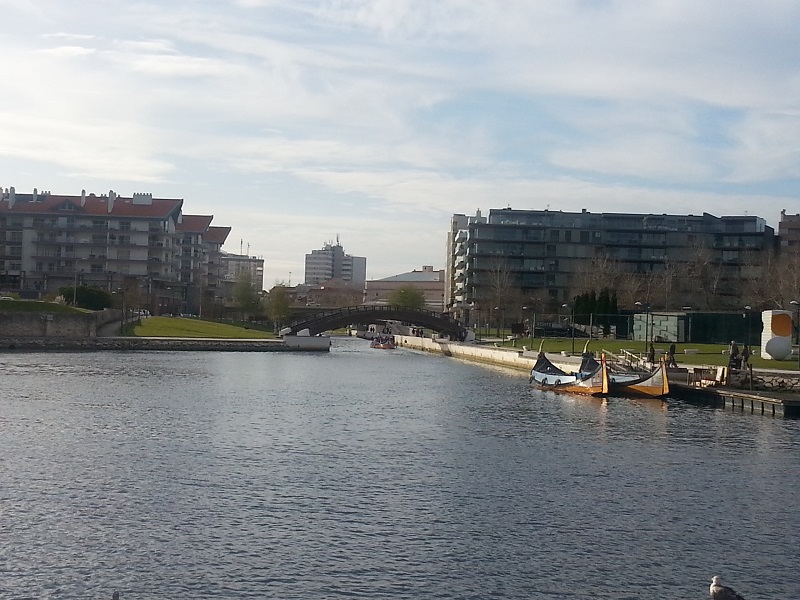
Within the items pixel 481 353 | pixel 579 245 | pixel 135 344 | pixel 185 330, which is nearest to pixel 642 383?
pixel 481 353

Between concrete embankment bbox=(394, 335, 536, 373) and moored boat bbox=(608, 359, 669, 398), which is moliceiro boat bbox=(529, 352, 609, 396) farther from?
concrete embankment bbox=(394, 335, 536, 373)

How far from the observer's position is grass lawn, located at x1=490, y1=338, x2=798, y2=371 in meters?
65.4

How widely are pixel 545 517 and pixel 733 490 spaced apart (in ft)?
23.7

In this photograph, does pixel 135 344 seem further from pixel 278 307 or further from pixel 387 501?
pixel 387 501

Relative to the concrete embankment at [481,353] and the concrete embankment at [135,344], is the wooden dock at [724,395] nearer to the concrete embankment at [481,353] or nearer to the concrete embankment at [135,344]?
the concrete embankment at [481,353]

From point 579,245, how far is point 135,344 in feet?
251

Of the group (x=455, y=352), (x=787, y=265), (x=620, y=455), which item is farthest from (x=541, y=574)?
(x=787, y=265)

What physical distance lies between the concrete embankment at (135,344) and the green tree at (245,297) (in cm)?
4214

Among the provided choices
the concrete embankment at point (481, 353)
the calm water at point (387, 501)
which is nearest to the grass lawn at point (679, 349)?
the concrete embankment at point (481, 353)

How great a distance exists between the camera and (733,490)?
3000 cm

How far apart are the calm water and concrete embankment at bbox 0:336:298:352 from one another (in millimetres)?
44144

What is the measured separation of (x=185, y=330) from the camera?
110m

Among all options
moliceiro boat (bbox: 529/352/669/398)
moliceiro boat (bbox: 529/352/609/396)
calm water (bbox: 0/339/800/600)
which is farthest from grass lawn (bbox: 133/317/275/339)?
calm water (bbox: 0/339/800/600)

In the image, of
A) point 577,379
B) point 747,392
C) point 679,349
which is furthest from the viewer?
point 679,349
